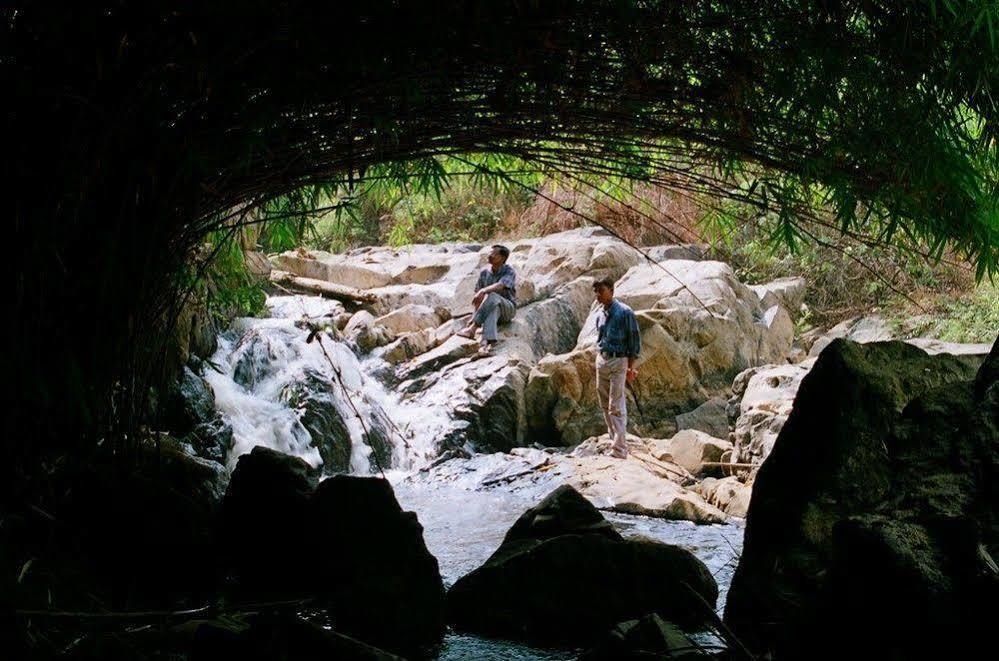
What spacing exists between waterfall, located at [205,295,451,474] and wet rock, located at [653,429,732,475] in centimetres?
230

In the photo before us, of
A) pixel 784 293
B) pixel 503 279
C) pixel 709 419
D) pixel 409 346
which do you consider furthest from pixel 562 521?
pixel 784 293

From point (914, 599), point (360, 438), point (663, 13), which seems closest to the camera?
point (914, 599)

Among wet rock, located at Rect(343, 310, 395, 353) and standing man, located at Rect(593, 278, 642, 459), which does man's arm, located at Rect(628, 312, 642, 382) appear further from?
wet rock, located at Rect(343, 310, 395, 353)

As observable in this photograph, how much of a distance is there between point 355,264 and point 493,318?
303cm

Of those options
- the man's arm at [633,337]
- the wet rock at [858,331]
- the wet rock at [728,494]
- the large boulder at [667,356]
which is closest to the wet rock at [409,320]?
the large boulder at [667,356]

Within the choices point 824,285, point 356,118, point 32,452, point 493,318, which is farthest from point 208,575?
point 824,285

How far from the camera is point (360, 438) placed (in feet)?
25.8

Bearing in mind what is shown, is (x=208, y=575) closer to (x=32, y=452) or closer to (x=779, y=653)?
(x=32, y=452)

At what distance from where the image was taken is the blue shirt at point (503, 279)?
9.12 m

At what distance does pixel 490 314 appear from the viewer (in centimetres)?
929

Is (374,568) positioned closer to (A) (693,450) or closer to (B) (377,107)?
(B) (377,107)

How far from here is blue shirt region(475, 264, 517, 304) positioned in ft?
29.9

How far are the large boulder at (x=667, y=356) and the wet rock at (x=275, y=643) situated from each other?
6602mm

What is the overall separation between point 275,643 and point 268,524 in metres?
1.57
